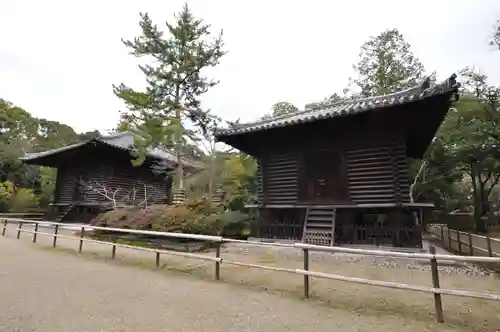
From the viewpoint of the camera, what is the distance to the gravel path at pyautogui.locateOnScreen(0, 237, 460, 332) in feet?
12.1

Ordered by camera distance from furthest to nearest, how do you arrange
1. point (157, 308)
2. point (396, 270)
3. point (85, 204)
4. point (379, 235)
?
point (85, 204) → point (379, 235) → point (396, 270) → point (157, 308)

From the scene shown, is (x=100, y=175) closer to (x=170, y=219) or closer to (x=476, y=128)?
(x=170, y=219)

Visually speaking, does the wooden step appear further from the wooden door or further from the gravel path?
the gravel path

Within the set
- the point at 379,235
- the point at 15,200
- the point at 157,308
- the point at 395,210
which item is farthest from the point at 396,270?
the point at 15,200

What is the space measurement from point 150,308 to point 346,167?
7520mm

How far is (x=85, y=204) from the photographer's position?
18.9 m

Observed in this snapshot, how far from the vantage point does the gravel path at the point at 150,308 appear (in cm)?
367

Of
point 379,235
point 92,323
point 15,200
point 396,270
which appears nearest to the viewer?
point 92,323

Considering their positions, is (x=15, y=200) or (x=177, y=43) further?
(x=15, y=200)

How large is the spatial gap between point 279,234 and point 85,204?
44.1 feet

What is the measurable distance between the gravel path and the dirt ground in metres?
0.35

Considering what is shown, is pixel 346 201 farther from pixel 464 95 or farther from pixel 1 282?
pixel 464 95

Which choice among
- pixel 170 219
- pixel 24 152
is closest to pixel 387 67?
pixel 170 219

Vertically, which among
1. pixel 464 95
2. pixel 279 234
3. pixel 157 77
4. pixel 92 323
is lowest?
pixel 92 323
